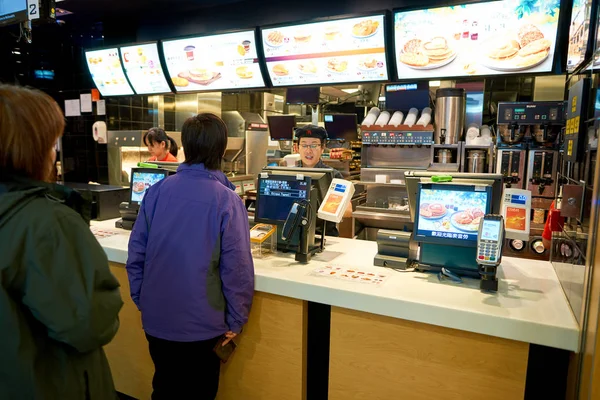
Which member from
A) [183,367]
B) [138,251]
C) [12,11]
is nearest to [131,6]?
[12,11]

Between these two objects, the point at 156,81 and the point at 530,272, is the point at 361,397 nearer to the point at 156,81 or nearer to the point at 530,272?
the point at 530,272

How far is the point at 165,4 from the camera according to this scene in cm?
452

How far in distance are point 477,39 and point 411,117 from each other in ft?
5.00

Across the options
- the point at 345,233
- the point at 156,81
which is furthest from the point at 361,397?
the point at 156,81

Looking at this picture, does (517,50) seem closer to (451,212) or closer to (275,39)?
(451,212)

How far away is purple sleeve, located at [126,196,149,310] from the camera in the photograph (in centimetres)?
195

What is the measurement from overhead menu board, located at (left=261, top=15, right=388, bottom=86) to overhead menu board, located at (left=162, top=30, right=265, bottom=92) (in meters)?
0.19

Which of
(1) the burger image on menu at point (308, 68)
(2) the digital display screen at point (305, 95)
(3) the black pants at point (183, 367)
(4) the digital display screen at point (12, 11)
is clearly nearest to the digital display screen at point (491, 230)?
(3) the black pants at point (183, 367)

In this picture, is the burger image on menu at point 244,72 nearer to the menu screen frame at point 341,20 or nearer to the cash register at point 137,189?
the menu screen frame at point 341,20

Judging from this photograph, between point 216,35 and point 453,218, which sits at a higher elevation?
point 216,35

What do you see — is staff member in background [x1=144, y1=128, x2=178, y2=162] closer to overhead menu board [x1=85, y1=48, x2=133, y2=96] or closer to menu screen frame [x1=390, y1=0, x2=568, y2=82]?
overhead menu board [x1=85, y1=48, x2=133, y2=96]

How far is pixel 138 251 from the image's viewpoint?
1953mm

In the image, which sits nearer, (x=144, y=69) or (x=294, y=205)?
(x=294, y=205)

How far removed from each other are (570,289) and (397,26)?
229 cm
